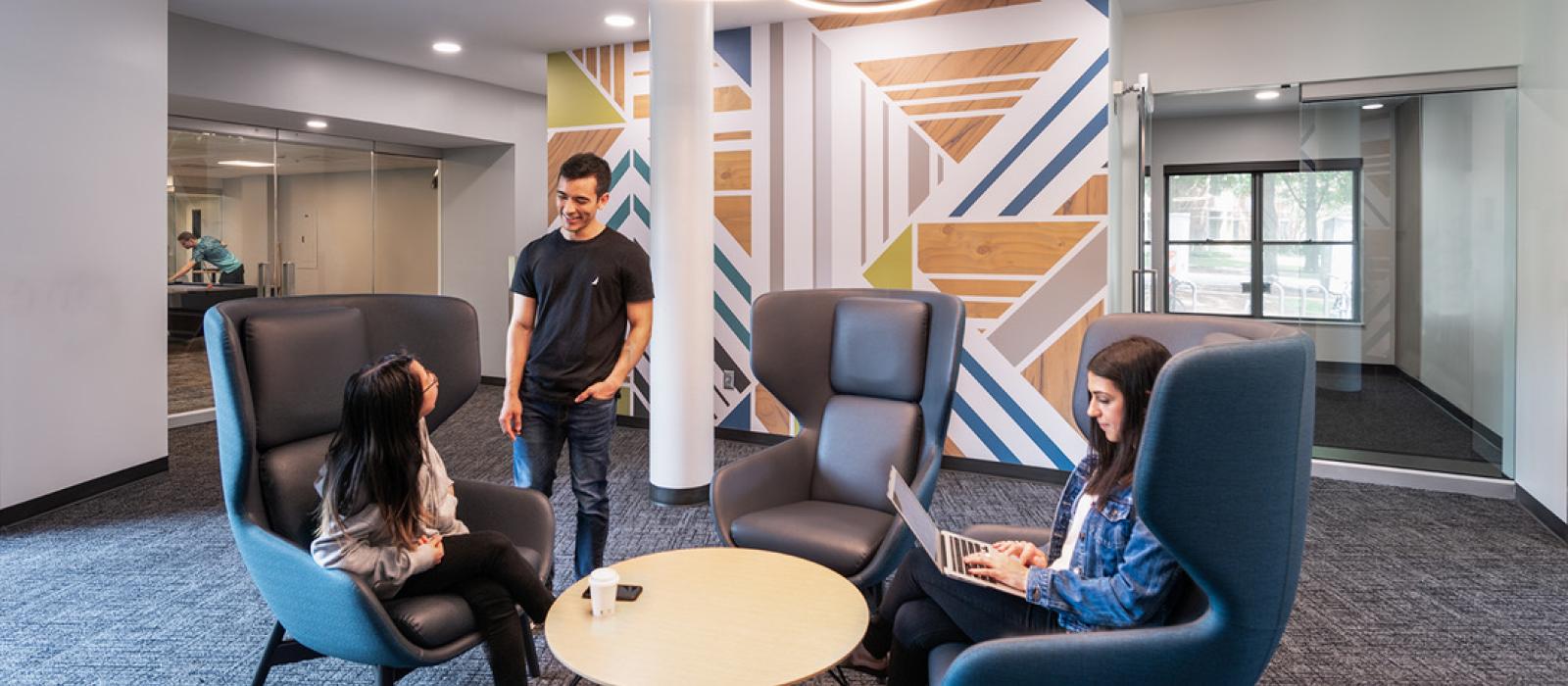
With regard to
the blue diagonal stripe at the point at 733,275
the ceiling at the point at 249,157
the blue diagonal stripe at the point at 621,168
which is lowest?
the blue diagonal stripe at the point at 733,275

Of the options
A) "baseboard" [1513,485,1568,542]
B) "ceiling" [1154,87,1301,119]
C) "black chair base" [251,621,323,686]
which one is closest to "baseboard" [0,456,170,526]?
"black chair base" [251,621,323,686]

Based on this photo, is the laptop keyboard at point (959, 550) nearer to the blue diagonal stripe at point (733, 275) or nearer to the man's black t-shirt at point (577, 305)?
the man's black t-shirt at point (577, 305)

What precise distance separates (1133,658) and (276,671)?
2340 mm

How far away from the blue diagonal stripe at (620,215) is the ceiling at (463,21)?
112cm

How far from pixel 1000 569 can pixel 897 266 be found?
3689 millimetres

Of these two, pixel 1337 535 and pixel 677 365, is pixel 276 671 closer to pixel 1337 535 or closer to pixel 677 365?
pixel 677 365

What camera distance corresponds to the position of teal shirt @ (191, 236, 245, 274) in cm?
627

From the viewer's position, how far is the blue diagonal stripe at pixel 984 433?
509cm

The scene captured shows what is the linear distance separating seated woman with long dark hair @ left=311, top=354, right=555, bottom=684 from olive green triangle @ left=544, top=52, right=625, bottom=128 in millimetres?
4491

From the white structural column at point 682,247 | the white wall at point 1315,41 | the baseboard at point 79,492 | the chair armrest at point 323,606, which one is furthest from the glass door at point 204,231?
the white wall at point 1315,41

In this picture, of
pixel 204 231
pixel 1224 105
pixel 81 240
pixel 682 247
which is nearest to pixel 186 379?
pixel 204 231

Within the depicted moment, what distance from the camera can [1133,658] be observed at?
4.68 ft

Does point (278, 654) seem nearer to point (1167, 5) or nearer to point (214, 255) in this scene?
point (214, 255)

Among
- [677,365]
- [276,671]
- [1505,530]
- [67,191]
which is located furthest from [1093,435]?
[67,191]
